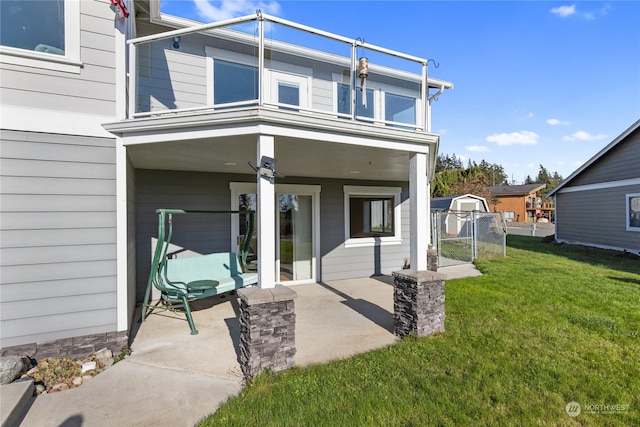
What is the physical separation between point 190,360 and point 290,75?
372cm

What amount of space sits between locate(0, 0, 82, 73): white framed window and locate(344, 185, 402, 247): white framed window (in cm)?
Answer: 513

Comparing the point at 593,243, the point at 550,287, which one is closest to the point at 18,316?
the point at 550,287

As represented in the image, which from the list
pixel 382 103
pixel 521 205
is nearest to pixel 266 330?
pixel 382 103

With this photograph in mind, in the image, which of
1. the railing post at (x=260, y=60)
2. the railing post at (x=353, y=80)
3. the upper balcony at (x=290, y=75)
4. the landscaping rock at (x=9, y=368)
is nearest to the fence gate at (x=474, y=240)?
the upper balcony at (x=290, y=75)

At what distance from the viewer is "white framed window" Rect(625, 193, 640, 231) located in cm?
1049

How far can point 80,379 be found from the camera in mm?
2955

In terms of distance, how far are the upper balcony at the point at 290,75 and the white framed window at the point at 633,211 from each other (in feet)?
36.9

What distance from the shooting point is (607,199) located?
38.1 feet

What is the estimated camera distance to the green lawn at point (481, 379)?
2.39 meters

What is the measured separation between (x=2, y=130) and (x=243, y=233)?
3732 mm

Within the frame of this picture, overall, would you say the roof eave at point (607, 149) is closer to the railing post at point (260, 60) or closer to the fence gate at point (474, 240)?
the fence gate at point (474, 240)

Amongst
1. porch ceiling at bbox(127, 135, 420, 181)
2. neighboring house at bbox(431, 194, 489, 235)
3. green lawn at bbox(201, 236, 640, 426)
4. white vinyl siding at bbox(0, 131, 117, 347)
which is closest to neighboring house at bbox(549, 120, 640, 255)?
neighboring house at bbox(431, 194, 489, 235)

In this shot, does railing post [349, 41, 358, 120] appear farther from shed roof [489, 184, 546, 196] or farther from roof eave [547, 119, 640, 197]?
shed roof [489, 184, 546, 196]

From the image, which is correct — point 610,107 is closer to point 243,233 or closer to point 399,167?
point 399,167
